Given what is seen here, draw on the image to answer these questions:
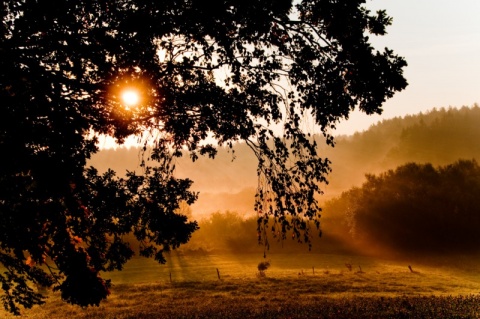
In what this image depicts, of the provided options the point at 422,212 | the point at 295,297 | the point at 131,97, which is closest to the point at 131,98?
the point at 131,97

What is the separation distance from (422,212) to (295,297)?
46.1 m

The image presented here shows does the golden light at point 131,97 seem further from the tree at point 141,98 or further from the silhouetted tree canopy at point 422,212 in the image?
the silhouetted tree canopy at point 422,212

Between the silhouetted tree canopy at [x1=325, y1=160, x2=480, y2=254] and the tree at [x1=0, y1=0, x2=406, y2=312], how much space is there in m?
63.5

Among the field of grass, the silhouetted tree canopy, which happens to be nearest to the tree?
the field of grass

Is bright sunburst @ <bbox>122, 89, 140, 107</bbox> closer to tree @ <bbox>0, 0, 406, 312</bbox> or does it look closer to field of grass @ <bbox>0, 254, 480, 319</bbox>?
tree @ <bbox>0, 0, 406, 312</bbox>

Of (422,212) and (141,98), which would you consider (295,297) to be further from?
(422,212)

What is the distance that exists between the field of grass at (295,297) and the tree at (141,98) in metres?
13.2

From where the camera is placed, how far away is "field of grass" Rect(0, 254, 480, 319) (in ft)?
67.5

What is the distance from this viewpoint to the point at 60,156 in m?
7.02

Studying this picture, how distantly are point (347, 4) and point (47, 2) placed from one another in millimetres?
5685

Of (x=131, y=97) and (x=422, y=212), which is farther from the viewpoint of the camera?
(x=422, y=212)

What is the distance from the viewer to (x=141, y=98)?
894 cm

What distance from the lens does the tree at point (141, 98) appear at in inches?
272

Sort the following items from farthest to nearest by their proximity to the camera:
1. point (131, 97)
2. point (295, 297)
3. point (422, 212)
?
point (422, 212) → point (295, 297) → point (131, 97)
